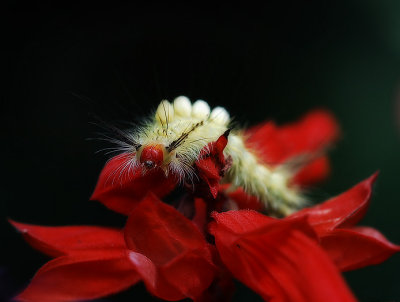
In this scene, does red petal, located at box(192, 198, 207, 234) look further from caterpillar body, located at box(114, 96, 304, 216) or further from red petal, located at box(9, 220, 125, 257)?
red petal, located at box(9, 220, 125, 257)

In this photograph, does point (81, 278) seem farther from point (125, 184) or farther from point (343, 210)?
point (343, 210)

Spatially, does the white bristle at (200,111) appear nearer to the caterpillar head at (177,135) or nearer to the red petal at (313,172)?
the caterpillar head at (177,135)

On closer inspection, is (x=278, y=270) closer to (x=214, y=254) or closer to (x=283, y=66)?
(x=214, y=254)

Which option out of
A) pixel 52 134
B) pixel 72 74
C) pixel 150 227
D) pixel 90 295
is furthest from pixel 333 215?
pixel 72 74

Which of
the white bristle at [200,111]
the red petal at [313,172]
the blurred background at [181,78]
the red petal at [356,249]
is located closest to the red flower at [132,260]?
the red petal at [356,249]

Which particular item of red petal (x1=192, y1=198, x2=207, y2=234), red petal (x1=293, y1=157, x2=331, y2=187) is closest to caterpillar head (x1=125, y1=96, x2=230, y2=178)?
red petal (x1=192, y1=198, x2=207, y2=234)

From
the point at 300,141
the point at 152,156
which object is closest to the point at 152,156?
the point at 152,156
